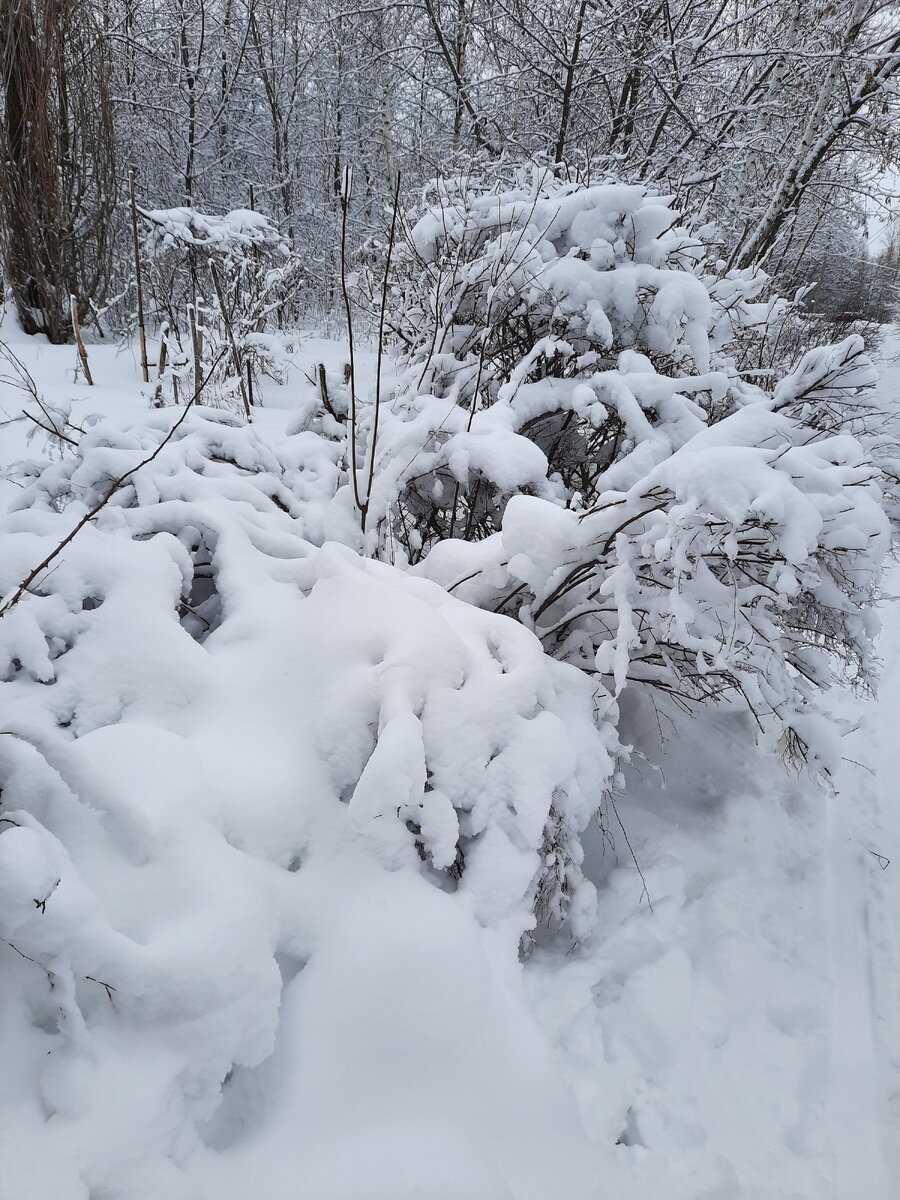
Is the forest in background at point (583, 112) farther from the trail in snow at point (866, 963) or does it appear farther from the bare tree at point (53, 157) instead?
the trail in snow at point (866, 963)

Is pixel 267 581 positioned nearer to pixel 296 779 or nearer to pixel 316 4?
pixel 296 779

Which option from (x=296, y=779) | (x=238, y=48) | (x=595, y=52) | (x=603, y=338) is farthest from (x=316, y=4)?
(x=296, y=779)

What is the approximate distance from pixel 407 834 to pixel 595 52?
7254mm

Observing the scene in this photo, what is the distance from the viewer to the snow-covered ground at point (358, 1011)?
109 cm

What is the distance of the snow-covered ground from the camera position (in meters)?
1.09

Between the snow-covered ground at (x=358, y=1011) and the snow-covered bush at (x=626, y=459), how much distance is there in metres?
0.60

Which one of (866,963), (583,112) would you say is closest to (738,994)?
(866,963)

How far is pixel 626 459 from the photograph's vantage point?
2480mm

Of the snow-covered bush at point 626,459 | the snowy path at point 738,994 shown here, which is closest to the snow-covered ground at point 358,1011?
the snowy path at point 738,994

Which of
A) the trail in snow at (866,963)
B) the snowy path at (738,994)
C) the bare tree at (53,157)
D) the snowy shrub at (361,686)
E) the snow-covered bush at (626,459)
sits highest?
the bare tree at (53,157)

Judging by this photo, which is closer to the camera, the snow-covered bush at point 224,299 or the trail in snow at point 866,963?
the trail in snow at point 866,963

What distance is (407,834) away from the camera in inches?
62.9

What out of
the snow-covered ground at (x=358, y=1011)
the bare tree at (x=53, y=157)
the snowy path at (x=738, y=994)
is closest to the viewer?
the snow-covered ground at (x=358, y=1011)

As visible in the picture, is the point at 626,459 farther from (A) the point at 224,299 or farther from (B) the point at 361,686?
(A) the point at 224,299
